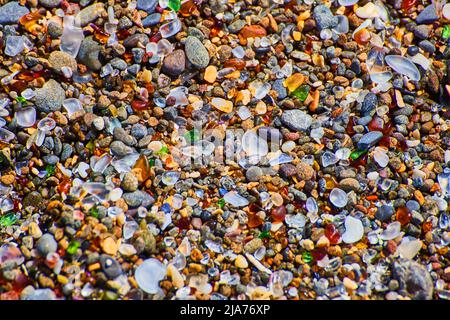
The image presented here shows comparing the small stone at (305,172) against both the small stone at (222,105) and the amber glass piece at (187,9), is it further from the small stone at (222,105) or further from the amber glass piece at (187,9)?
the amber glass piece at (187,9)

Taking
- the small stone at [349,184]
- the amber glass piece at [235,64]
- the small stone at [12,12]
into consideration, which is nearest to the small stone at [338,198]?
the small stone at [349,184]

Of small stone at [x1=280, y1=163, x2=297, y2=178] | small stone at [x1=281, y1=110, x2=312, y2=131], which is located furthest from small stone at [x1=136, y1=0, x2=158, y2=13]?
small stone at [x1=280, y1=163, x2=297, y2=178]

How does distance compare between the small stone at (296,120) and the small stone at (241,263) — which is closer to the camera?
the small stone at (241,263)

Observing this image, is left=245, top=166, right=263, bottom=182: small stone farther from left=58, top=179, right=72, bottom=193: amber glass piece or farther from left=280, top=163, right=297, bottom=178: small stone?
left=58, top=179, right=72, bottom=193: amber glass piece

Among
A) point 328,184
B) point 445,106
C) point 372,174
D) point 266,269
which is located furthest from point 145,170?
point 445,106

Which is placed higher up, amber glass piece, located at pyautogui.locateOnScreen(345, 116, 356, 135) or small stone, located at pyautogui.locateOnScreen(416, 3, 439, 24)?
small stone, located at pyautogui.locateOnScreen(416, 3, 439, 24)

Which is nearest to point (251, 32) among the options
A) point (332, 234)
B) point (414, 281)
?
point (332, 234)
